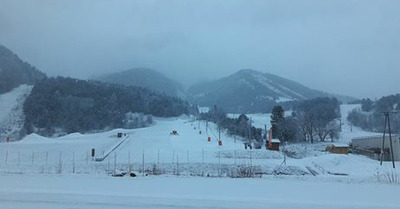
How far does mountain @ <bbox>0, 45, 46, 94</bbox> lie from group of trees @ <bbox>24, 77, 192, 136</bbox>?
4.15 m

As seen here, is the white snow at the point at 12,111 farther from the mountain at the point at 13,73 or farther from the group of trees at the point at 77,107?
the mountain at the point at 13,73

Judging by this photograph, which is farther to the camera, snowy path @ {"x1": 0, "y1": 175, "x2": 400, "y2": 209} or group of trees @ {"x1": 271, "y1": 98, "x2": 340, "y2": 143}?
group of trees @ {"x1": 271, "y1": 98, "x2": 340, "y2": 143}

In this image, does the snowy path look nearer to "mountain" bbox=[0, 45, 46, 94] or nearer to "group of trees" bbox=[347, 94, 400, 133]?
"mountain" bbox=[0, 45, 46, 94]

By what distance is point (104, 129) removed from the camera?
377 feet

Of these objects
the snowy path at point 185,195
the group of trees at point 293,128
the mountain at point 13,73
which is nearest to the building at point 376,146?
the group of trees at point 293,128

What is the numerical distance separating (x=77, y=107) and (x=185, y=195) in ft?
346

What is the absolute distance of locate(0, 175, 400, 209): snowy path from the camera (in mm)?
10672

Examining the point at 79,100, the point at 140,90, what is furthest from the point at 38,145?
the point at 140,90

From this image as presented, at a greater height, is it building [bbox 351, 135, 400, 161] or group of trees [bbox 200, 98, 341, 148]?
group of trees [bbox 200, 98, 341, 148]

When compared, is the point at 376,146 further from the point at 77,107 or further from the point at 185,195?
the point at 77,107

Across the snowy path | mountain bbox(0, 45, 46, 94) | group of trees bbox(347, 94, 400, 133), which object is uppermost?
mountain bbox(0, 45, 46, 94)

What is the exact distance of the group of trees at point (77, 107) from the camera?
103812 millimetres

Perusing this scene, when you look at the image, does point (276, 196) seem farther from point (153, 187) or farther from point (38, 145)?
point (38, 145)

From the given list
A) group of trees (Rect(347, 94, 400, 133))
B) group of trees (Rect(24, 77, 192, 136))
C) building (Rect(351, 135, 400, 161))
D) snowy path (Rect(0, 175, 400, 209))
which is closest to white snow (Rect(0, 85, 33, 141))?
group of trees (Rect(24, 77, 192, 136))
